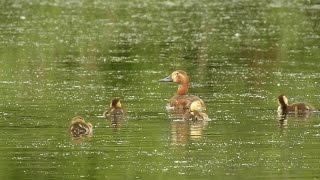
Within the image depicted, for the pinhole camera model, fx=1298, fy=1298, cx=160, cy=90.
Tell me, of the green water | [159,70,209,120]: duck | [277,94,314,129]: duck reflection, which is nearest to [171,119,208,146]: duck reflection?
the green water

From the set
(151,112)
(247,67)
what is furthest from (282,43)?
(151,112)

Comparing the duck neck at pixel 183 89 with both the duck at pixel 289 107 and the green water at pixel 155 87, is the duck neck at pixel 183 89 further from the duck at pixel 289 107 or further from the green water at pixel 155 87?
the duck at pixel 289 107

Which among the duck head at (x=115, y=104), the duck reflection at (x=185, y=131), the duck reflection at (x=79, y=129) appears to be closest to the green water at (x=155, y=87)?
the duck reflection at (x=185, y=131)

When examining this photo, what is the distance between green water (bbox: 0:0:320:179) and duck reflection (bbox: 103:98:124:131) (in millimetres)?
103

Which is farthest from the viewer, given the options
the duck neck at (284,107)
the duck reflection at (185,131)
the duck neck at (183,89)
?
the duck neck at (183,89)

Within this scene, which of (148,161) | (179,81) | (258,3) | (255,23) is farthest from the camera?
(258,3)

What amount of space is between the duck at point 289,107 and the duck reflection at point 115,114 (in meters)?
2.38

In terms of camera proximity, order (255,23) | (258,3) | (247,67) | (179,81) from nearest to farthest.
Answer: (179,81) < (247,67) < (255,23) < (258,3)

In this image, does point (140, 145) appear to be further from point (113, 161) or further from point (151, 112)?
point (151, 112)

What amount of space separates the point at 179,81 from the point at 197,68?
3253 mm

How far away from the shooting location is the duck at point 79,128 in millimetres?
16703

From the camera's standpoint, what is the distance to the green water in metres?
15.0

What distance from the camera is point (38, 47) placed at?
27844 mm

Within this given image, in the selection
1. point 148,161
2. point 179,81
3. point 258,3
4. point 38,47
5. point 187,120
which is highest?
point 258,3
